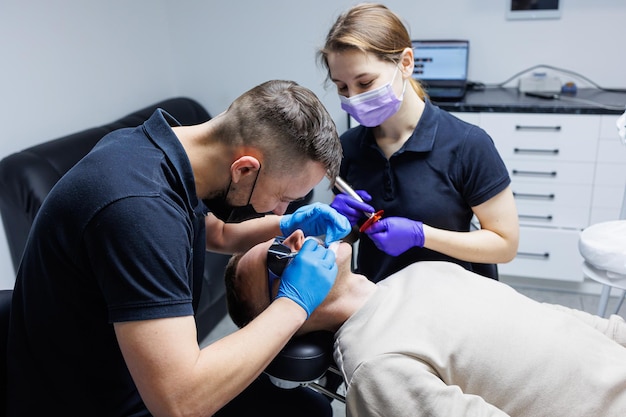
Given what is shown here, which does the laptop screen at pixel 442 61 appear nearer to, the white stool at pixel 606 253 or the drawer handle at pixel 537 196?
the drawer handle at pixel 537 196

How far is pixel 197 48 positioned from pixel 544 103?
6.66 ft

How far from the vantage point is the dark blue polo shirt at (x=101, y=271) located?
0.87m

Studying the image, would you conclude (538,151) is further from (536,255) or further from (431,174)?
(431,174)

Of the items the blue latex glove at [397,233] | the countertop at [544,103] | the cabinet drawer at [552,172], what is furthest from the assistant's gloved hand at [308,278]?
the cabinet drawer at [552,172]

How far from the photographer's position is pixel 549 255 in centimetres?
272

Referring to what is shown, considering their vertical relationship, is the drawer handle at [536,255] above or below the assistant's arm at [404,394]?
below

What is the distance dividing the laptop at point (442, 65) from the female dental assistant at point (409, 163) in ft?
4.17

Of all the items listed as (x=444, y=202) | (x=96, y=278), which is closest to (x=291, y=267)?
(x=96, y=278)

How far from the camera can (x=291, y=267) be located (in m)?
1.17

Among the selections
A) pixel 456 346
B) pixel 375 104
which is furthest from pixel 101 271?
pixel 375 104

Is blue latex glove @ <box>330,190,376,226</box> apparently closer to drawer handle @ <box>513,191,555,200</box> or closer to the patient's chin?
the patient's chin

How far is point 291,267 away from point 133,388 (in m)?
0.41

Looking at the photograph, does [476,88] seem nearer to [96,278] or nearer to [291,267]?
[291,267]

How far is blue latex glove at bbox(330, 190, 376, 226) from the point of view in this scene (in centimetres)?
150
